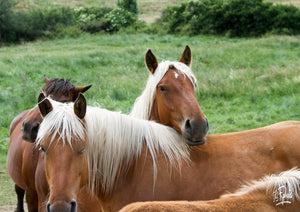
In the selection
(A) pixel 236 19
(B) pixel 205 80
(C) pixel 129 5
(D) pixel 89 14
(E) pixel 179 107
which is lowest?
(D) pixel 89 14

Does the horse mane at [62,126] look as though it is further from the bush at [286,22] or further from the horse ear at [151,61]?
the bush at [286,22]

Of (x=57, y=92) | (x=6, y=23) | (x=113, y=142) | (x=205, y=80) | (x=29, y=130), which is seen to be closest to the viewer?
(x=113, y=142)

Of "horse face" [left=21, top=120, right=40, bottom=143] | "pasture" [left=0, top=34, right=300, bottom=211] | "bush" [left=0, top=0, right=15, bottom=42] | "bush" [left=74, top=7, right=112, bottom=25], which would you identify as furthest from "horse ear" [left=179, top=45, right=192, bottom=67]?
"bush" [left=74, top=7, right=112, bottom=25]

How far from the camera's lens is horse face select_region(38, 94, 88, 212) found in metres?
2.88

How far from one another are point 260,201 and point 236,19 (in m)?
23.4

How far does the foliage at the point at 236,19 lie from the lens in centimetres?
2389

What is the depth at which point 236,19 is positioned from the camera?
24953 mm

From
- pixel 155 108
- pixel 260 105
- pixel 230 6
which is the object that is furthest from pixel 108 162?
pixel 230 6

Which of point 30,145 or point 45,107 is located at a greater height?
point 45,107

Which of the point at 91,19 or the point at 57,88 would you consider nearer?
the point at 57,88

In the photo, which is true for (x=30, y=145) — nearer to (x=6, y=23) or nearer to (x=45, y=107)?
(x=45, y=107)

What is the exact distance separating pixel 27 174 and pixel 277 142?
2759 mm

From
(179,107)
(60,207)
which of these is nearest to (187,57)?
(179,107)

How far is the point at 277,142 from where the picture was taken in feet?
12.5
